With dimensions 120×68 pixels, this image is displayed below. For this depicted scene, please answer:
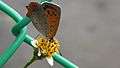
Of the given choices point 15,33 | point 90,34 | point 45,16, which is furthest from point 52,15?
point 90,34

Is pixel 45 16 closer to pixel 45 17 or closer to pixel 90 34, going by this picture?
pixel 45 17

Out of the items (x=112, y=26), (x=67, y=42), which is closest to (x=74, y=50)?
(x=67, y=42)

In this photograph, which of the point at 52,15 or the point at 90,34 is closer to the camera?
the point at 52,15

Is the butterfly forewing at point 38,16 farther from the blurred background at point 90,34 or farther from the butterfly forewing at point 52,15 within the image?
the blurred background at point 90,34

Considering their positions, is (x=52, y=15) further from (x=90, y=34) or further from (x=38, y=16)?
(x=90, y=34)

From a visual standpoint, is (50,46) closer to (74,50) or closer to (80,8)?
(74,50)

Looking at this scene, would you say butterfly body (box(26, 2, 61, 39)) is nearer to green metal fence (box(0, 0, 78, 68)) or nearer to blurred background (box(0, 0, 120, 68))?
green metal fence (box(0, 0, 78, 68))

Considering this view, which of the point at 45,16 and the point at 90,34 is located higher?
the point at 45,16

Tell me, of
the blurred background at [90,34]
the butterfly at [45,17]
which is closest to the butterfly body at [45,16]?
the butterfly at [45,17]
